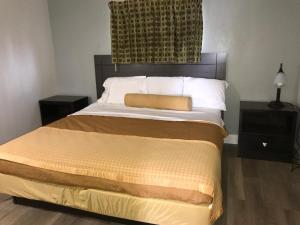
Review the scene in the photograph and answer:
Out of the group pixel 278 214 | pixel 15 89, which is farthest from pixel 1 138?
pixel 278 214

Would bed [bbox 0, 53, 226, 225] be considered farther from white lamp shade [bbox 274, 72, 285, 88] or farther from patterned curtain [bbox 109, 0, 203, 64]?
patterned curtain [bbox 109, 0, 203, 64]

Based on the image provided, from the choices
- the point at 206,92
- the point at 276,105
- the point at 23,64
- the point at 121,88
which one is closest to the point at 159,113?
the point at 206,92

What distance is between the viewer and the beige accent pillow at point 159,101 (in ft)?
8.86

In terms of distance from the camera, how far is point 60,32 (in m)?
3.55

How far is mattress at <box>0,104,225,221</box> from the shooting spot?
1.50 m

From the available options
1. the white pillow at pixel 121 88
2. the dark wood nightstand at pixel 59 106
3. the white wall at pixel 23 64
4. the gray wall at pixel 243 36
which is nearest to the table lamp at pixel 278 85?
the gray wall at pixel 243 36

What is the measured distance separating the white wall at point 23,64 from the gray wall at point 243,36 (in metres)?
0.37

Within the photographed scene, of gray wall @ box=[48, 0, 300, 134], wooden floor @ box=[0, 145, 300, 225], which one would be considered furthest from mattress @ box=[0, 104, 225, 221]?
gray wall @ box=[48, 0, 300, 134]

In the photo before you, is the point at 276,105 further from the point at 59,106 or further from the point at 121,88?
the point at 59,106

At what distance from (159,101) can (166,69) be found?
59 centimetres

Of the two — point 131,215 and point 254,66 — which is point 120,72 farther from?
point 131,215

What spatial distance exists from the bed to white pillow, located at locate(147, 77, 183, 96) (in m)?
0.66

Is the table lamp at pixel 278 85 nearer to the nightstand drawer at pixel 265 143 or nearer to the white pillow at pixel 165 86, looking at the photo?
the nightstand drawer at pixel 265 143

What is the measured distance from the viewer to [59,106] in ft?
11.9
